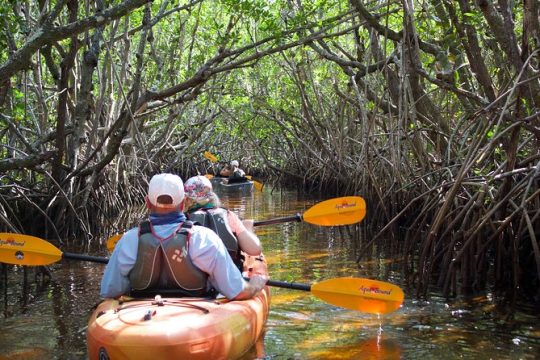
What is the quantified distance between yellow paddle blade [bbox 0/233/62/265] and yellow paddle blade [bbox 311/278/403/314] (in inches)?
83.8

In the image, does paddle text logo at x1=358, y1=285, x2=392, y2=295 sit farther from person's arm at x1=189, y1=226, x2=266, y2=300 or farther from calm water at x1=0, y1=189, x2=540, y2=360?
person's arm at x1=189, y1=226, x2=266, y2=300

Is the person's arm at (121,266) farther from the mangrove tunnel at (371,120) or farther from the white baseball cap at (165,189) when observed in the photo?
the mangrove tunnel at (371,120)

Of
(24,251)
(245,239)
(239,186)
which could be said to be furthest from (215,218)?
(239,186)

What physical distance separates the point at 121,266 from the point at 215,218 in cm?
116

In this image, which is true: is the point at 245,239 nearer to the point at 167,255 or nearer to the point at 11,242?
the point at 167,255

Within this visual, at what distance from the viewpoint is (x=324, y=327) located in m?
4.95

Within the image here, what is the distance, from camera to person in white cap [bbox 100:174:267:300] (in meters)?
3.78

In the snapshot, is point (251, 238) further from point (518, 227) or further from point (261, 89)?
point (261, 89)

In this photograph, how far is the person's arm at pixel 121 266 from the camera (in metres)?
3.84

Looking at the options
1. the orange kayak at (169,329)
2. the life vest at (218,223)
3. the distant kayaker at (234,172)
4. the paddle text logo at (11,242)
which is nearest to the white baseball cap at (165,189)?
the orange kayak at (169,329)

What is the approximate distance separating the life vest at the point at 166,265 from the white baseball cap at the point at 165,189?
0.43ft

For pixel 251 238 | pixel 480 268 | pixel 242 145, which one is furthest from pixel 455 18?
pixel 242 145

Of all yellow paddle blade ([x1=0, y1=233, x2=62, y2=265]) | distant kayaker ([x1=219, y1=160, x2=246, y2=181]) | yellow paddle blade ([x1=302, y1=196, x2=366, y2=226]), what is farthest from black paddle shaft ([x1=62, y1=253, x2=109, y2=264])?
distant kayaker ([x1=219, y1=160, x2=246, y2=181])

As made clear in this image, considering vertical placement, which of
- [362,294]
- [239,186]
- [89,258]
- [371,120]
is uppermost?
[371,120]
